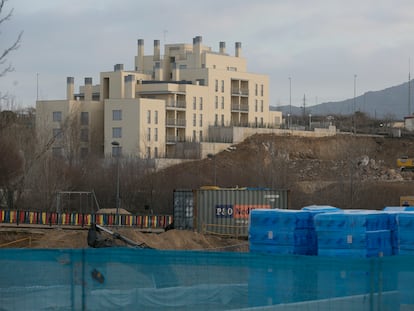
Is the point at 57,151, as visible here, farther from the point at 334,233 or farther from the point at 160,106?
the point at 334,233

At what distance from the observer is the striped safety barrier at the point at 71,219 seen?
5288cm

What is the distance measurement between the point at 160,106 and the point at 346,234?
248 ft

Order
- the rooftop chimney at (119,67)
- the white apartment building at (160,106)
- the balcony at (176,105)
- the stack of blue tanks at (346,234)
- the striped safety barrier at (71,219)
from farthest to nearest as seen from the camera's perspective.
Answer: the rooftop chimney at (119,67) → the balcony at (176,105) → the white apartment building at (160,106) → the striped safety barrier at (71,219) → the stack of blue tanks at (346,234)

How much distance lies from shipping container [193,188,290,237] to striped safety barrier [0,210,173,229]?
585 centimetres

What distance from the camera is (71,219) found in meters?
53.4

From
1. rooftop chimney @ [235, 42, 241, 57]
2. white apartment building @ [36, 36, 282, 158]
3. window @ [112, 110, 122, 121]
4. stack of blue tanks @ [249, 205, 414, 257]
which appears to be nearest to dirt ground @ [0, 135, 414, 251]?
white apartment building @ [36, 36, 282, 158]

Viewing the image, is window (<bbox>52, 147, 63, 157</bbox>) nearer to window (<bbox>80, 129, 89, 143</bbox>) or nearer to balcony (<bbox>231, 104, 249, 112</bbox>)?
window (<bbox>80, 129, 89, 143</bbox>)

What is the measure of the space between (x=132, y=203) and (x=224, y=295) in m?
Result: 65.2

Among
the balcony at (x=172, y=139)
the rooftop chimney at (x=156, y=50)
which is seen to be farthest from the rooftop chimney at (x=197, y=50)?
the balcony at (x=172, y=139)

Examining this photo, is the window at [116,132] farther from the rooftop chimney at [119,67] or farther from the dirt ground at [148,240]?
the dirt ground at [148,240]

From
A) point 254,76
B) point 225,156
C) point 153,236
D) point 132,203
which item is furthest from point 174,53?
point 153,236

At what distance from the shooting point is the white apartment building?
3612 inches

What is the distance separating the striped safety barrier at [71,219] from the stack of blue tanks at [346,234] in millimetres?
34640

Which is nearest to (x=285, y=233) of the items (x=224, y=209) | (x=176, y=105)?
(x=224, y=209)
